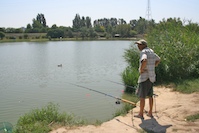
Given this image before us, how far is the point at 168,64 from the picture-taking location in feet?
36.1

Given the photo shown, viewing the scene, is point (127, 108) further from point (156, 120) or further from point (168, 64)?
point (168, 64)

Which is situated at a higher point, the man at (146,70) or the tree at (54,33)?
the tree at (54,33)

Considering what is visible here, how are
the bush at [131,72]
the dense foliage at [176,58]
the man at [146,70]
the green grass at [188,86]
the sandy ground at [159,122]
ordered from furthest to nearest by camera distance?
1. the dense foliage at [176,58]
2. the bush at [131,72]
3. the green grass at [188,86]
4. the man at [146,70]
5. the sandy ground at [159,122]

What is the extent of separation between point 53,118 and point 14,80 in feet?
32.1

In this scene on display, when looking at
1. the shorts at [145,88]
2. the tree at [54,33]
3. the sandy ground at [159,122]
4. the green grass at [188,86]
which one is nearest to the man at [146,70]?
the shorts at [145,88]

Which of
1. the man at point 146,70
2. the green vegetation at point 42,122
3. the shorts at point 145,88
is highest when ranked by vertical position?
the man at point 146,70

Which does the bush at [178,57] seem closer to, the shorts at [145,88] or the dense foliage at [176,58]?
the dense foliage at [176,58]

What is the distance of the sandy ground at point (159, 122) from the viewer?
5.47 meters

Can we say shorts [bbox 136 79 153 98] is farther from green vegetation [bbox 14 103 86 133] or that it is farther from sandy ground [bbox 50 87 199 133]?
green vegetation [bbox 14 103 86 133]

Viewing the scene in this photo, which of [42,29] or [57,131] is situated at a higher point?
[42,29]

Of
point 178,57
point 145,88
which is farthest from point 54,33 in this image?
point 145,88

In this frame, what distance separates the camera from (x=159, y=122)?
5.86 meters

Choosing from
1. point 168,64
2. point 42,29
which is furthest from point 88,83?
point 42,29

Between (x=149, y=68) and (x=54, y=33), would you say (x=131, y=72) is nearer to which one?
(x=149, y=68)
